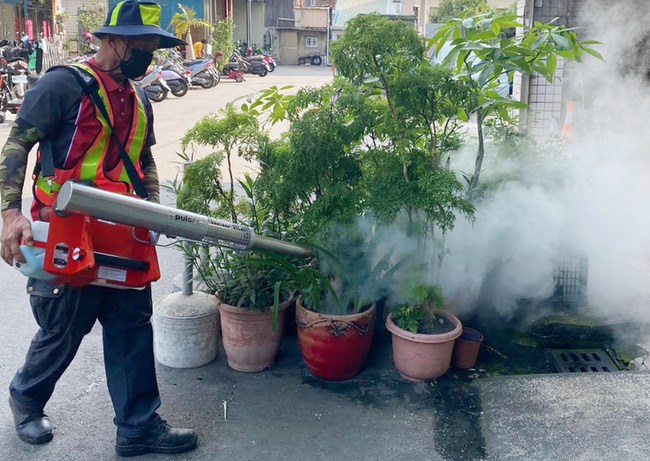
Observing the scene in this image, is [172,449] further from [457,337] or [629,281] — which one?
[629,281]

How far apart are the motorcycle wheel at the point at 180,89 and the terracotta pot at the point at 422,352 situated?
54.6 ft

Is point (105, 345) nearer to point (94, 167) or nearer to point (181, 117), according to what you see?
point (94, 167)

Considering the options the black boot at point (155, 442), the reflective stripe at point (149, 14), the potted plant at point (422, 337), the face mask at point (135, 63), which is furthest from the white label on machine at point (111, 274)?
the potted plant at point (422, 337)

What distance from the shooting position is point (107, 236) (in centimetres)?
300

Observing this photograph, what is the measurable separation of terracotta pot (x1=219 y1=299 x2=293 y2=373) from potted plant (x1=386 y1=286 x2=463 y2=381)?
2.34 feet

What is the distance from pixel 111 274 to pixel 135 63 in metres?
0.97

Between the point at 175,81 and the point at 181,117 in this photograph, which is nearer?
the point at 181,117

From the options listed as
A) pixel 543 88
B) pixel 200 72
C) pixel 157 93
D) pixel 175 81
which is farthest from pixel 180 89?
pixel 543 88

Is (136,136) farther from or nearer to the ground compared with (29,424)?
farther from the ground

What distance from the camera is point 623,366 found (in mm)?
4254

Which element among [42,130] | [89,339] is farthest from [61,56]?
[42,130]

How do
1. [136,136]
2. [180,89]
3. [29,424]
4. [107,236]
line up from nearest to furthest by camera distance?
1. [107,236]
2. [136,136]
3. [29,424]
4. [180,89]

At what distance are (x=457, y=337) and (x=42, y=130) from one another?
8.11 ft

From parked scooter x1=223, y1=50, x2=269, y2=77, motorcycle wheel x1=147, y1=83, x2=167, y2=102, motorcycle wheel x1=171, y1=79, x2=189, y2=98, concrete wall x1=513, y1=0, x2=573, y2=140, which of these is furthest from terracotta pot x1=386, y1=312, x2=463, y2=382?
parked scooter x1=223, y1=50, x2=269, y2=77
